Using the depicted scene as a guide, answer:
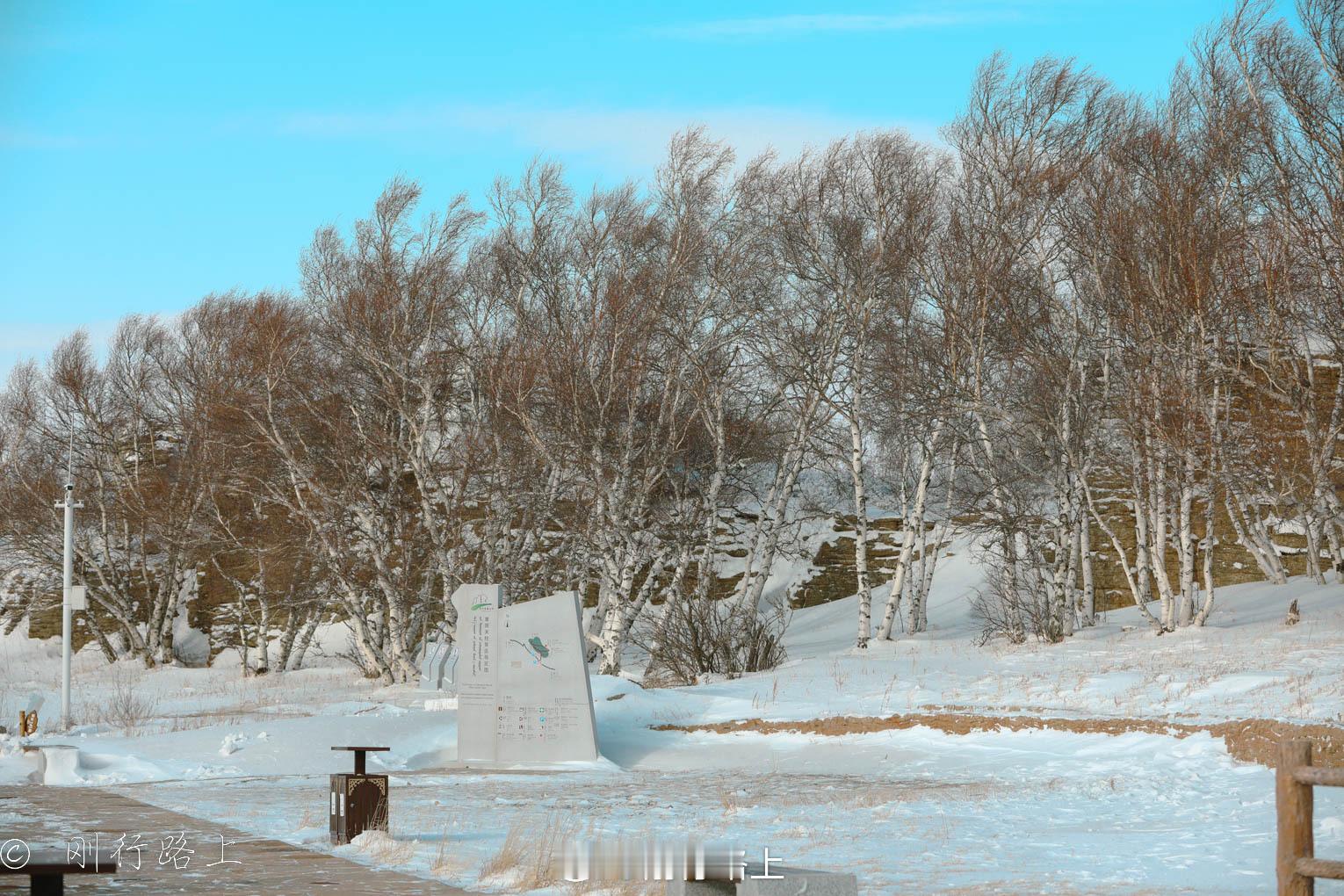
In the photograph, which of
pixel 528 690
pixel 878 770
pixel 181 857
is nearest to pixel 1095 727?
pixel 878 770

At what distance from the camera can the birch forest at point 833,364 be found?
22547 mm

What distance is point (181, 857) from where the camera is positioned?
9.01 meters

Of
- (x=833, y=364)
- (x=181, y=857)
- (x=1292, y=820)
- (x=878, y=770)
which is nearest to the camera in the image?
(x=1292, y=820)

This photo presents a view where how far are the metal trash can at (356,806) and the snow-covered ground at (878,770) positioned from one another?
0.67ft

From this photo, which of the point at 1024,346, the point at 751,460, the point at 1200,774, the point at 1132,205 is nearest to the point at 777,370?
the point at 751,460

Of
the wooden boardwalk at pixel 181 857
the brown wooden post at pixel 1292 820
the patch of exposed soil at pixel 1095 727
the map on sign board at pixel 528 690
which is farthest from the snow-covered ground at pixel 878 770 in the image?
the brown wooden post at pixel 1292 820

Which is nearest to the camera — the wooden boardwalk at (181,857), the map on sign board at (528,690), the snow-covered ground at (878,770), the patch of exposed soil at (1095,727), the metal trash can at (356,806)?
the wooden boardwalk at (181,857)

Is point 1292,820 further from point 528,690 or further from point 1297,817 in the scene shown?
point 528,690

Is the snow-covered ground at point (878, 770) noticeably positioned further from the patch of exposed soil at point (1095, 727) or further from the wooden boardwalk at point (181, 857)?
the wooden boardwalk at point (181, 857)

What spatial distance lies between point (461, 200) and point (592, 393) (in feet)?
20.0

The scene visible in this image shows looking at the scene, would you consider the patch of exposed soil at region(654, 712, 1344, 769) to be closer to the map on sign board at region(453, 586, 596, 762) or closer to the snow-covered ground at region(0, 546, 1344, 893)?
the snow-covered ground at region(0, 546, 1344, 893)

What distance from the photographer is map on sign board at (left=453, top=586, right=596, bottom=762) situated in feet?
56.0

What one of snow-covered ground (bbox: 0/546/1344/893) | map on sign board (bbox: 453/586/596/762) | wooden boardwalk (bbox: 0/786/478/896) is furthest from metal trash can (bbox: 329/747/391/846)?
map on sign board (bbox: 453/586/596/762)

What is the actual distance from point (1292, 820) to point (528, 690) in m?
11.7
